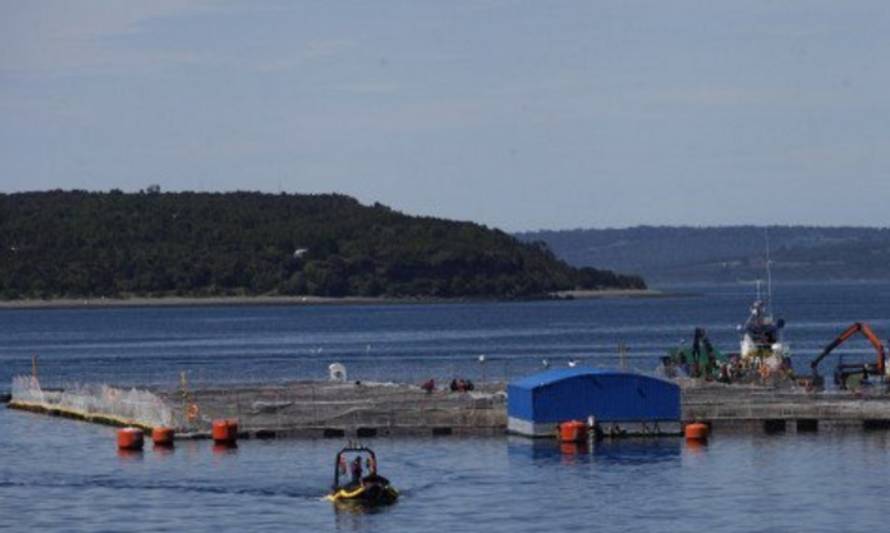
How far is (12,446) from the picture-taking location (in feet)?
351

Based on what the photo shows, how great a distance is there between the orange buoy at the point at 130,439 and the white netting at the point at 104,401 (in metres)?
2.69

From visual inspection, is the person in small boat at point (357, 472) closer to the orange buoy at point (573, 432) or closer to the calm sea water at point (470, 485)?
the calm sea water at point (470, 485)

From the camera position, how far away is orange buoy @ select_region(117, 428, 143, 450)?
100562 mm

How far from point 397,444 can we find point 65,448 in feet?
51.5

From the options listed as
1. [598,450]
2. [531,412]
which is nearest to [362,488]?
[598,450]

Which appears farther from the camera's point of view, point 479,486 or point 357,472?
point 479,486

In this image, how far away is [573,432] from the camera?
97.1 meters

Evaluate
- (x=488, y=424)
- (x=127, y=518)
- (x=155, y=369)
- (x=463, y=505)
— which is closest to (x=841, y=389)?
(x=488, y=424)

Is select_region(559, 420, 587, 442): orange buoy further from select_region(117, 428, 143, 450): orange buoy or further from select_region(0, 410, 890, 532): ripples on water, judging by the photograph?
select_region(117, 428, 143, 450): orange buoy

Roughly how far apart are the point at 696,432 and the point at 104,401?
32.2 meters

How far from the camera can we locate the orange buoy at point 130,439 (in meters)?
101

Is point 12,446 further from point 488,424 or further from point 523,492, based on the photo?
point 523,492

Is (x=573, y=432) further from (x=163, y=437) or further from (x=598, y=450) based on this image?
(x=163, y=437)

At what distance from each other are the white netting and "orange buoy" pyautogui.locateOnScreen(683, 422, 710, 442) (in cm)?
2221
